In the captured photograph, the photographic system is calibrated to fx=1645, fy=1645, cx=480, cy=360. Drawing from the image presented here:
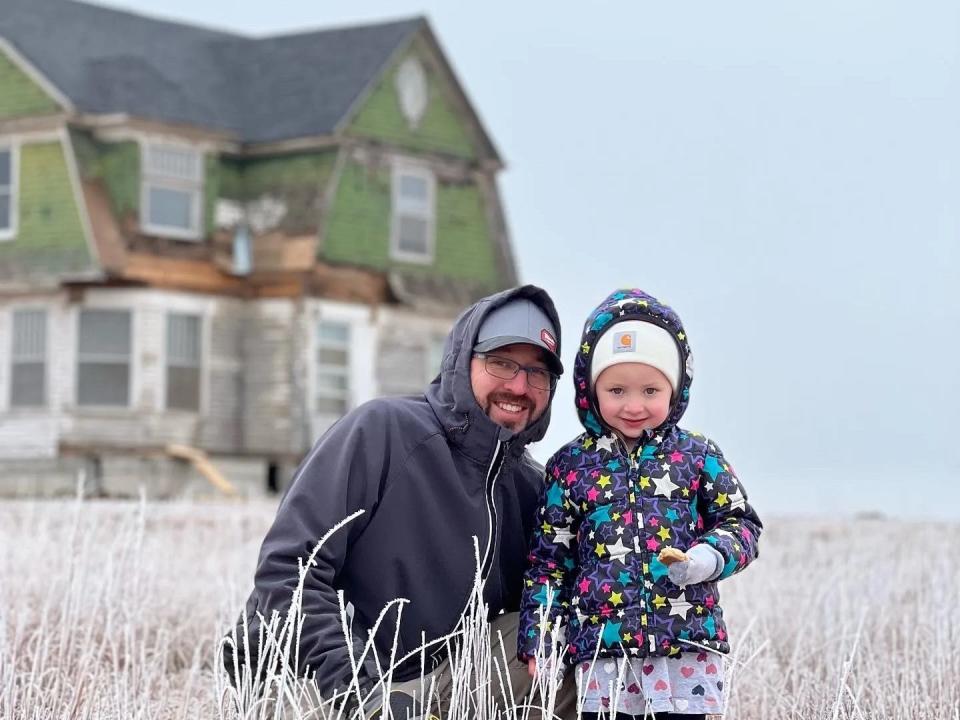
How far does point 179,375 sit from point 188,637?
1625 centimetres

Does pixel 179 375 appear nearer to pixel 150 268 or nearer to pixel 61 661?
pixel 150 268

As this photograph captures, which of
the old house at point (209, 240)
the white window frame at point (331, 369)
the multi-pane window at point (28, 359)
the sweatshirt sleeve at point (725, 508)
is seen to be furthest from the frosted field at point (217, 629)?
the white window frame at point (331, 369)

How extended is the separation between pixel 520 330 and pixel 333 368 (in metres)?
19.3

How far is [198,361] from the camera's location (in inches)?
923

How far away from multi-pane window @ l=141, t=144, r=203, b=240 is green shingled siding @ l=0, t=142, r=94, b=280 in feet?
3.47

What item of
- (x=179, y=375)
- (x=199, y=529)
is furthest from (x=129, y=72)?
(x=199, y=529)

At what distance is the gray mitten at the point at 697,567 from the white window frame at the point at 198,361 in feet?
62.1

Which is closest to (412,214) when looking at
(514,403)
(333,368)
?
(333,368)

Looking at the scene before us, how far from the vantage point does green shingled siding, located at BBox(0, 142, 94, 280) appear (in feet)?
73.9

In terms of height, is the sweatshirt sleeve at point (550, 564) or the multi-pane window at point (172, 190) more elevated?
the multi-pane window at point (172, 190)

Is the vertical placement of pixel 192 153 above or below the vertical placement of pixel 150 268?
above

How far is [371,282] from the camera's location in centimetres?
2473

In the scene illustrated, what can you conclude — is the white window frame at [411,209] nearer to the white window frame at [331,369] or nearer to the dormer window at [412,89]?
the dormer window at [412,89]

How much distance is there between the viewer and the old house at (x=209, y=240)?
894 inches
